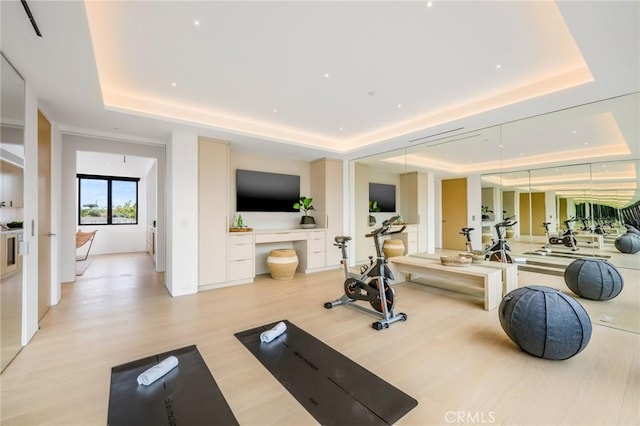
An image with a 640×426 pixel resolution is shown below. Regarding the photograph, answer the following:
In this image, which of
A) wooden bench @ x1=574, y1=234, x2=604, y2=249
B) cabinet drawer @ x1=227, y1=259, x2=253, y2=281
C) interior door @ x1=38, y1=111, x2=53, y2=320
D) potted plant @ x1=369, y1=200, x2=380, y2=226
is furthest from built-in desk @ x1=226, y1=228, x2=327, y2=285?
wooden bench @ x1=574, y1=234, x2=604, y2=249

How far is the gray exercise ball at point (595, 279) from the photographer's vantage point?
136 inches

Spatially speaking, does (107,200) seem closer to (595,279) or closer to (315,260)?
(315,260)

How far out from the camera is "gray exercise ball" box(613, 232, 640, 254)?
3.73 metres

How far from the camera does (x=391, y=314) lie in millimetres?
3328

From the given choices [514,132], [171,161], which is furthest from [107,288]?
[514,132]

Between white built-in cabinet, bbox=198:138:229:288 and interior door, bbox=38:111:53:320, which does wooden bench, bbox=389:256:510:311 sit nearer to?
white built-in cabinet, bbox=198:138:229:288

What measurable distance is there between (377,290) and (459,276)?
1.54 m

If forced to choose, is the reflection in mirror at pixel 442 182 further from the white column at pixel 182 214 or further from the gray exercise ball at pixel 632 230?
the white column at pixel 182 214

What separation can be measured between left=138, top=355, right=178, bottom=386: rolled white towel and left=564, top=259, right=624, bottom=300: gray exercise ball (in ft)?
16.5

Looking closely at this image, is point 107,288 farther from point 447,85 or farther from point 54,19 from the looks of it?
point 447,85

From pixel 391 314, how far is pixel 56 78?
452 cm

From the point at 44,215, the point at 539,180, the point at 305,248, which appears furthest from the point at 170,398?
the point at 539,180

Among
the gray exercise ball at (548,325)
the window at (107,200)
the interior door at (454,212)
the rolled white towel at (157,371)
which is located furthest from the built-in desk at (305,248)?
the window at (107,200)

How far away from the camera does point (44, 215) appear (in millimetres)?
3553
